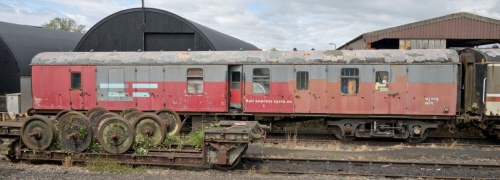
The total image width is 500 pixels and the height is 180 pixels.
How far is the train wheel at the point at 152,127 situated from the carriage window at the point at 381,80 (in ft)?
23.6

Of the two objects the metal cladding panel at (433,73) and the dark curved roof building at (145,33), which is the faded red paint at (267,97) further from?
the dark curved roof building at (145,33)

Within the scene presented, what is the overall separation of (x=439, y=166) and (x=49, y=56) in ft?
46.2

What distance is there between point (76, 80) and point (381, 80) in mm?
11129

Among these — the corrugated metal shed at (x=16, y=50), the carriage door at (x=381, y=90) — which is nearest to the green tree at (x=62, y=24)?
the corrugated metal shed at (x=16, y=50)

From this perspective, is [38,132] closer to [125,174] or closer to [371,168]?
[125,174]

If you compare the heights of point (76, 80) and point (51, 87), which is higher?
point (76, 80)

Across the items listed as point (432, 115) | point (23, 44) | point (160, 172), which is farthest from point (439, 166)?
point (23, 44)

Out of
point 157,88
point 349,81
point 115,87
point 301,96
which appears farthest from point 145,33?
point 349,81

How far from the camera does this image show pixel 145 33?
66.4ft

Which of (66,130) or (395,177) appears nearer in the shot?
(395,177)

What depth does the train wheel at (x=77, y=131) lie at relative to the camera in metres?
9.29

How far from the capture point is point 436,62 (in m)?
12.7

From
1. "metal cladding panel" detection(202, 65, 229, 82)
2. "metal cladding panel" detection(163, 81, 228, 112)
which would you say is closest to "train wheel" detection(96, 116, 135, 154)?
"metal cladding panel" detection(163, 81, 228, 112)

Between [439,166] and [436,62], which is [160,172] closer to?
[439,166]
